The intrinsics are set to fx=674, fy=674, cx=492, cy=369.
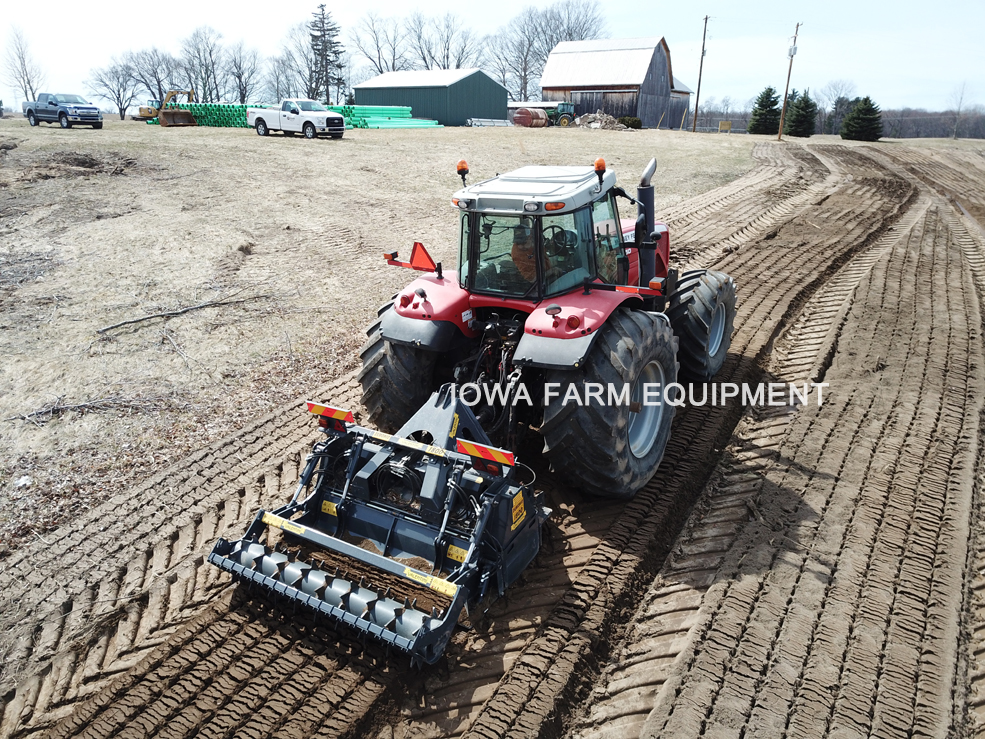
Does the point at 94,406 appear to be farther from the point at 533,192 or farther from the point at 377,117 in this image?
the point at 377,117

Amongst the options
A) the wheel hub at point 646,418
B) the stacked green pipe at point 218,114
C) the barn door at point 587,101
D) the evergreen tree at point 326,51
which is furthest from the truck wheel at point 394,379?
the evergreen tree at point 326,51

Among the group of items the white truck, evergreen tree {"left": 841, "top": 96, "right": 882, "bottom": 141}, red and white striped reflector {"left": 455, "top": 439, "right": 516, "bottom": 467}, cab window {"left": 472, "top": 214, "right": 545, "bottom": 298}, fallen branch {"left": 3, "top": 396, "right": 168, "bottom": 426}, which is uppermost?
evergreen tree {"left": 841, "top": 96, "right": 882, "bottom": 141}

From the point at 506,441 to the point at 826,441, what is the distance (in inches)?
120

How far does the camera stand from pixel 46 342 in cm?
771

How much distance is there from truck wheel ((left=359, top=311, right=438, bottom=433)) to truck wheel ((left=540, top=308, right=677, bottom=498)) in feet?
3.56

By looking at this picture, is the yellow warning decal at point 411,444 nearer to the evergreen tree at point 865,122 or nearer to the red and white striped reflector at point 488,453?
the red and white striped reflector at point 488,453

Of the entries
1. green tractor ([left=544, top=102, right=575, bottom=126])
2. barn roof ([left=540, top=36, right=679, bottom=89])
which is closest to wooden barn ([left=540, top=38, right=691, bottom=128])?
barn roof ([left=540, top=36, right=679, bottom=89])

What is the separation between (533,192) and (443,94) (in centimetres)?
3654

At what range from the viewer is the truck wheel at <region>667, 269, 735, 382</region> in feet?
22.2

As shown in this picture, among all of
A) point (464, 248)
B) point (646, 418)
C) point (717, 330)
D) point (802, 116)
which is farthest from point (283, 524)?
point (802, 116)

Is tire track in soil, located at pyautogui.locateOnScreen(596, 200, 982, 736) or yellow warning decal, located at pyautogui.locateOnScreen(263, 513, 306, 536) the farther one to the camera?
yellow warning decal, located at pyautogui.locateOnScreen(263, 513, 306, 536)

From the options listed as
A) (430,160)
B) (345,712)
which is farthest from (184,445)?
(430,160)

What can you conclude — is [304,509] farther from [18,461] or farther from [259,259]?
[259,259]

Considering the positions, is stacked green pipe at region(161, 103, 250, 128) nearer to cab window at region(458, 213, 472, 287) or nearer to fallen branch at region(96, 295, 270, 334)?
fallen branch at region(96, 295, 270, 334)
